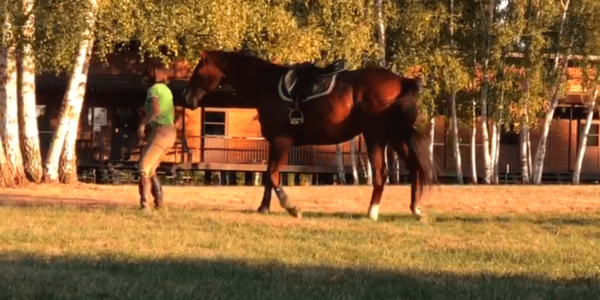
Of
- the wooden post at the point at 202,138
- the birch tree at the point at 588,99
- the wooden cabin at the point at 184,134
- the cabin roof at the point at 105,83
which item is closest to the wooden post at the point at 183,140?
the wooden cabin at the point at 184,134

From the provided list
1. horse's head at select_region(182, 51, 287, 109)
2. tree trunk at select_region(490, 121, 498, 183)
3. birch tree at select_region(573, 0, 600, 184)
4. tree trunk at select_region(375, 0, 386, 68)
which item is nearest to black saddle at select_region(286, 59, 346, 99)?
horse's head at select_region(182, 51, 287, 109)

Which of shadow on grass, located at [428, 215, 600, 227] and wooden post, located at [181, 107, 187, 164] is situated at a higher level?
wooden post, located at [181, 107, 187, 164]

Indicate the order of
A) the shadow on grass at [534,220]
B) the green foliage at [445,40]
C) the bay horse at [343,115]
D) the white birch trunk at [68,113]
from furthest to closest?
the green foliage at [445,40] → the white birch trunk at [68,113] → the bay horse at [343,115] → the shadow on grass at [534,220]

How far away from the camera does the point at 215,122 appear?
35.5 m

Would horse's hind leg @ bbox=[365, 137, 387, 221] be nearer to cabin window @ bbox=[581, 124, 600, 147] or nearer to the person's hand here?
the person's hand

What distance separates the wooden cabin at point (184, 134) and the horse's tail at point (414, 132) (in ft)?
66.5

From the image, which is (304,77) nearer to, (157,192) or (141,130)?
(141,130)

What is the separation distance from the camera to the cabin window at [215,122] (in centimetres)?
3547

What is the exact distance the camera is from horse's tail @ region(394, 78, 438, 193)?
1173 cm

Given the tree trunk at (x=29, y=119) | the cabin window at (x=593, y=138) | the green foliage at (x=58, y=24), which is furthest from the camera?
the cabin window at (x=593, y=138)

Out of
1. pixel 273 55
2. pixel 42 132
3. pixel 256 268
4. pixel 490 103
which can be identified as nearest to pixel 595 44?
pixel 490 103

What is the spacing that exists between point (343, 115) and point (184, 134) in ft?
72.7

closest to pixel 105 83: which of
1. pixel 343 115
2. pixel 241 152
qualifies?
pixel 241 152

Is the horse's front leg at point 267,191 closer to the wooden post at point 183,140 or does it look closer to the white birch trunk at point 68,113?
the white birch trunk at point 68,113
